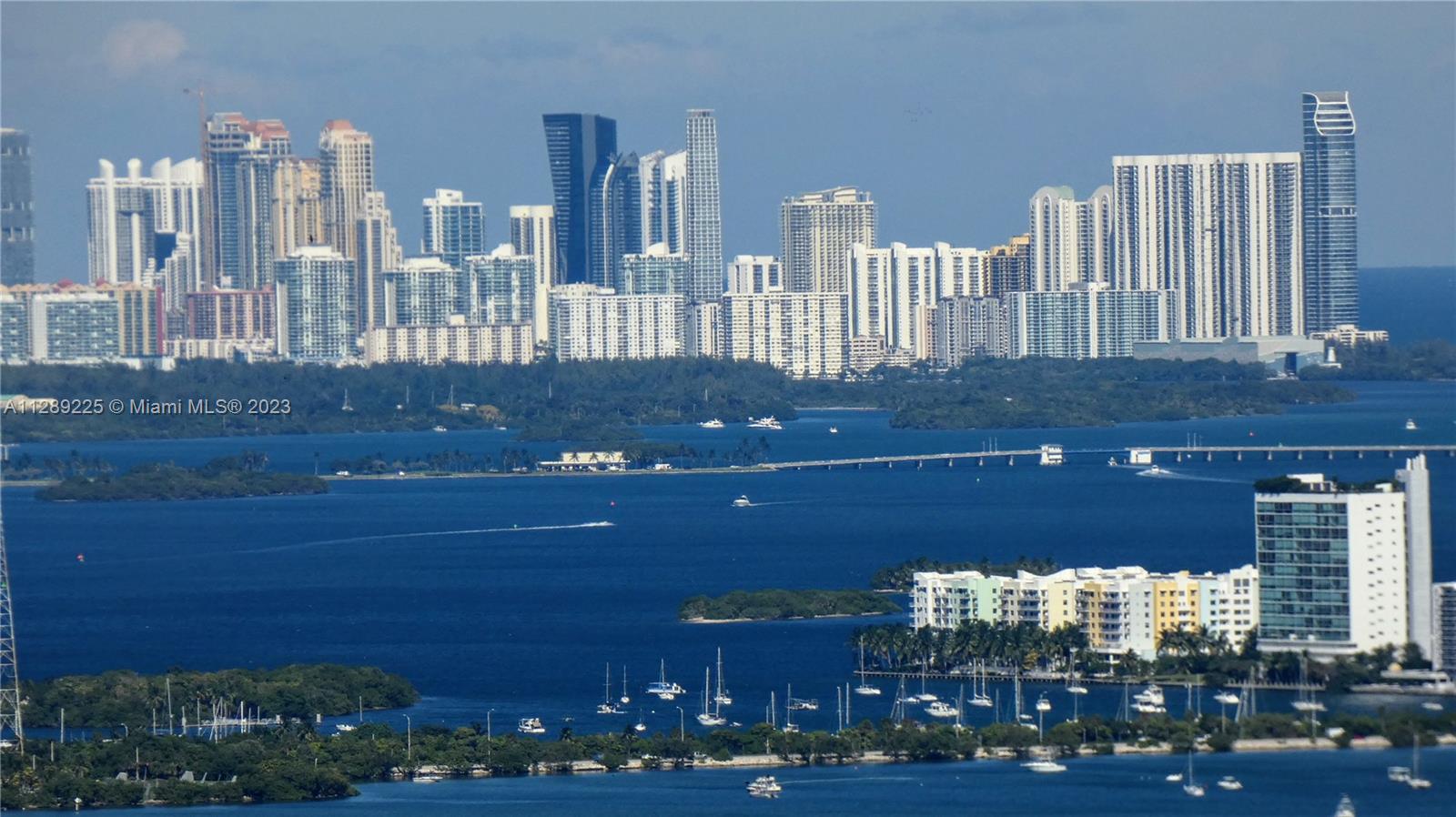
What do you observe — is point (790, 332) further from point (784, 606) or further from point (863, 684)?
point (863, 684)

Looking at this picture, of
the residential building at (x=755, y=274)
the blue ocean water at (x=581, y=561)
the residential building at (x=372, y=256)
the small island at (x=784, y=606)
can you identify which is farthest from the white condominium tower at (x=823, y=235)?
the small island at (x=784, y=606)

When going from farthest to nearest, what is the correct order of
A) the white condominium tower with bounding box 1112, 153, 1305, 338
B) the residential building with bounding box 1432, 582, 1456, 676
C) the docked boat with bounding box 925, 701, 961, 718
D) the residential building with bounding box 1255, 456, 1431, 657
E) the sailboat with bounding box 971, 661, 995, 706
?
the white condominium tower with bounding box 1112, 153, 1305, 338, the sailboat with bounding box 971, 661, 995, 706, the residential building with bounding box 1255, 456, 1431, 657, the docked boat with bounding box 925, 701, 961, 718, the residential building with bounding box 1432, 582, 1456, 676

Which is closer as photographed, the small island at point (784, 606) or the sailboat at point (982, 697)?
the sailboat at point (982, 697)

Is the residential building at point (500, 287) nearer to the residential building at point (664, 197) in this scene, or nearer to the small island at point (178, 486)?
the residential building at point (664, 197)

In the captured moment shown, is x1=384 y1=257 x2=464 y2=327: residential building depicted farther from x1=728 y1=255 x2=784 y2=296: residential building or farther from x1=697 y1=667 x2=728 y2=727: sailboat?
x1=697 y1=667 x2=728 y2=727: sailboat

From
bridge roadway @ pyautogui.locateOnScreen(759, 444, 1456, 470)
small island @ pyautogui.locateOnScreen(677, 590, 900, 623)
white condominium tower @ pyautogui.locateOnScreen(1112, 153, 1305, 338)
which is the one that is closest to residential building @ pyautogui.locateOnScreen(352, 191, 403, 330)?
white condominium tower @ pyautogui.locateOnScreen(1112, 153, 1305, 338)

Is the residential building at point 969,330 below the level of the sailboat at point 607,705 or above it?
above
